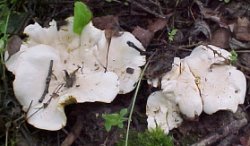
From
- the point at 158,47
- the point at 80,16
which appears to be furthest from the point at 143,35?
the point at 80,16

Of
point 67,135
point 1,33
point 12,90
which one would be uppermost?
point 1,33

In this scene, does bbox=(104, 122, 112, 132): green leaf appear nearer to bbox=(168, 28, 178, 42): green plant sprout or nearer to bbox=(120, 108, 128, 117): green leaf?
bbox=(120, 108, 128, 117): green leaf

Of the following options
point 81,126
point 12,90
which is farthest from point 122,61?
point 12,90

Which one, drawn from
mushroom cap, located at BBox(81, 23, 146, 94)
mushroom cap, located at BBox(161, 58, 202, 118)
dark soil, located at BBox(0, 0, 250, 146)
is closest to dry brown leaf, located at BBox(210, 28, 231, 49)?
dark soil, located at BBox(0, 0, 250, 146)

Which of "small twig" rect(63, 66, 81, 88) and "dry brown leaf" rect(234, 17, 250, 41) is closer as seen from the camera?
"small twig" rect(63, 66, 81, 88)

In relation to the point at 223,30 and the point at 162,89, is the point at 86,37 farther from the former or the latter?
the point at 223,30

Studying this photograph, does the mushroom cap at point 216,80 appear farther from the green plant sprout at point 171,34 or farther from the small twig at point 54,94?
the small twig at point 54,94
